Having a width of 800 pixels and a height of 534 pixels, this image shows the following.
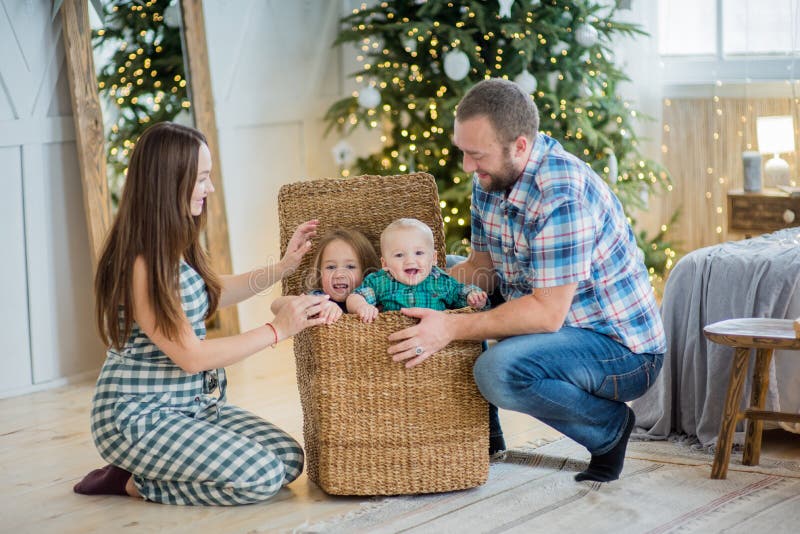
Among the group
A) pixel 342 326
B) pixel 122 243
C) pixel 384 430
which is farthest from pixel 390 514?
pixel 122 243

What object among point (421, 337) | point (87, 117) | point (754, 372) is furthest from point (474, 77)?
point (421, 337)

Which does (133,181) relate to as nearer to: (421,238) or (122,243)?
(122,243)

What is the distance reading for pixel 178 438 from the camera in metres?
2.54

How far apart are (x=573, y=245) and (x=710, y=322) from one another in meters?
0.76

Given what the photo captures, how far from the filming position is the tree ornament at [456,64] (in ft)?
13.4

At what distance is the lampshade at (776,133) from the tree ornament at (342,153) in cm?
183

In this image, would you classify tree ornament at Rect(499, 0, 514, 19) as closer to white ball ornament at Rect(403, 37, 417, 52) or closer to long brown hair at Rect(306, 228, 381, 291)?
white ball ornament at Rect(403, 37, 417, 52)

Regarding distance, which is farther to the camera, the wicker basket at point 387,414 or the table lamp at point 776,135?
the table lamp at point 776,135

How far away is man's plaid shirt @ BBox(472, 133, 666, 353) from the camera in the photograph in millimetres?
2443

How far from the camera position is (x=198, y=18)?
4.26 meters

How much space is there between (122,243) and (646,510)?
141cm

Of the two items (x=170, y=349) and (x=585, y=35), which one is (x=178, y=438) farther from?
(x=585, y=35)

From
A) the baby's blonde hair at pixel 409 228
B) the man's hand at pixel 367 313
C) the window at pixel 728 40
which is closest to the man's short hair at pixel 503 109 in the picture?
the baby's blonde hair at pixel 409 228

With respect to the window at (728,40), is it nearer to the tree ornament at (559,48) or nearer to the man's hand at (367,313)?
the tree ornament at (559,48)
